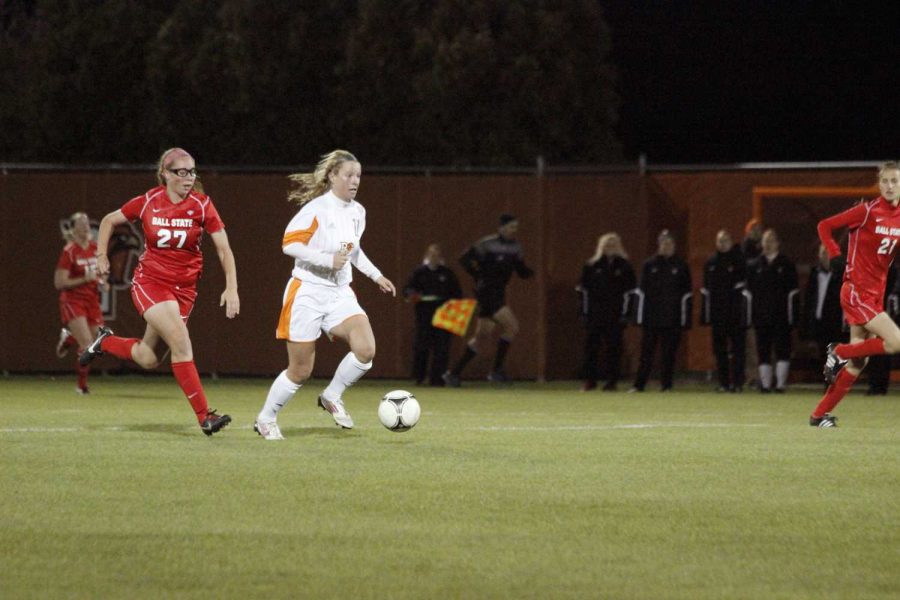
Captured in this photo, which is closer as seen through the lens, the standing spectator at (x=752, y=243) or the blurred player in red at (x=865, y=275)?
the blurred player in red at (x=865, y=275)

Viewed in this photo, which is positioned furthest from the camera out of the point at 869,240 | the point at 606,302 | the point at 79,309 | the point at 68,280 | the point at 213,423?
the point at 606,302

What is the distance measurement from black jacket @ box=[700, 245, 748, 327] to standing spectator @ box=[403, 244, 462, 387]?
11.4ft

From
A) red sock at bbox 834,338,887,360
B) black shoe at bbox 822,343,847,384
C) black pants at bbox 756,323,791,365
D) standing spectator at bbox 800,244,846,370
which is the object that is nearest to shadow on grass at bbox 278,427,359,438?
black shoe at bbox 822,343,847,384

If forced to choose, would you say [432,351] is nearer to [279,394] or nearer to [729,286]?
[729,286]

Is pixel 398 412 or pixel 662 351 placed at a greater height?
pixel 662 351

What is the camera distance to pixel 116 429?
12953 millimetres

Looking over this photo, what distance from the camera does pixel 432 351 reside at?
21422 mm

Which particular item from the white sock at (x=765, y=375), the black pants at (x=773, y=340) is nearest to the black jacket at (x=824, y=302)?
the black pants at (x=773, y=340)

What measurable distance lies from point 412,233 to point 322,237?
1047 centimetres

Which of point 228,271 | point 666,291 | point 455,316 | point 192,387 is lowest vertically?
point 192,387

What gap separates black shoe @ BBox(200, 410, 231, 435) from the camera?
11734 millimetres

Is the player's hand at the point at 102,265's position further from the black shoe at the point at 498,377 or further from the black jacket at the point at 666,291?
the black shoe at the point at 498,377

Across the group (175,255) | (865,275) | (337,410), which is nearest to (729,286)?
(865,275)

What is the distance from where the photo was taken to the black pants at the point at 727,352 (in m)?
20.1
